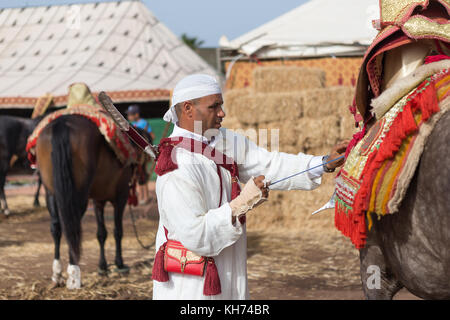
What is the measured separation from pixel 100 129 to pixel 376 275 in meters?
3.60

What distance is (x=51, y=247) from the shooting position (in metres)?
7.37

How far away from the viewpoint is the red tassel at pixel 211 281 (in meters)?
2.21

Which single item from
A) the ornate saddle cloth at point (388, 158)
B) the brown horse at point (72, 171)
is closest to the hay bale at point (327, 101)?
the brown horse at point (72, 171)

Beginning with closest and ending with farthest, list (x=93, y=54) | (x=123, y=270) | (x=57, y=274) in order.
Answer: (x=57, y=274), (x=123, y=270), (x=93, y=54)

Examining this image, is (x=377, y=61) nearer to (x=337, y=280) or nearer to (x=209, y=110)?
(x=209, y=110)

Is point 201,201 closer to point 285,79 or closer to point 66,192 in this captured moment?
point 66,192

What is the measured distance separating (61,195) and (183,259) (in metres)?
3.11

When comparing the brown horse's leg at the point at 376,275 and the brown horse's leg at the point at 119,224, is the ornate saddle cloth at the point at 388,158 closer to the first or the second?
the brown horse's leg at the point at 376,275

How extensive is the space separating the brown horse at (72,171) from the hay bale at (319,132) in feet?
10.3

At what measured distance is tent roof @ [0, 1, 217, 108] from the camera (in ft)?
43.0

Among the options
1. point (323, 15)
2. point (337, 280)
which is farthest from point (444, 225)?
point (323, 15)

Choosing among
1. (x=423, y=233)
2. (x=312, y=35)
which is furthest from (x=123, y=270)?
(x=312, y=35)

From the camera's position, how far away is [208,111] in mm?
2312

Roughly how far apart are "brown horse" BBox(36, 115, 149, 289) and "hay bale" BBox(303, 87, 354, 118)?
10.8 feet
